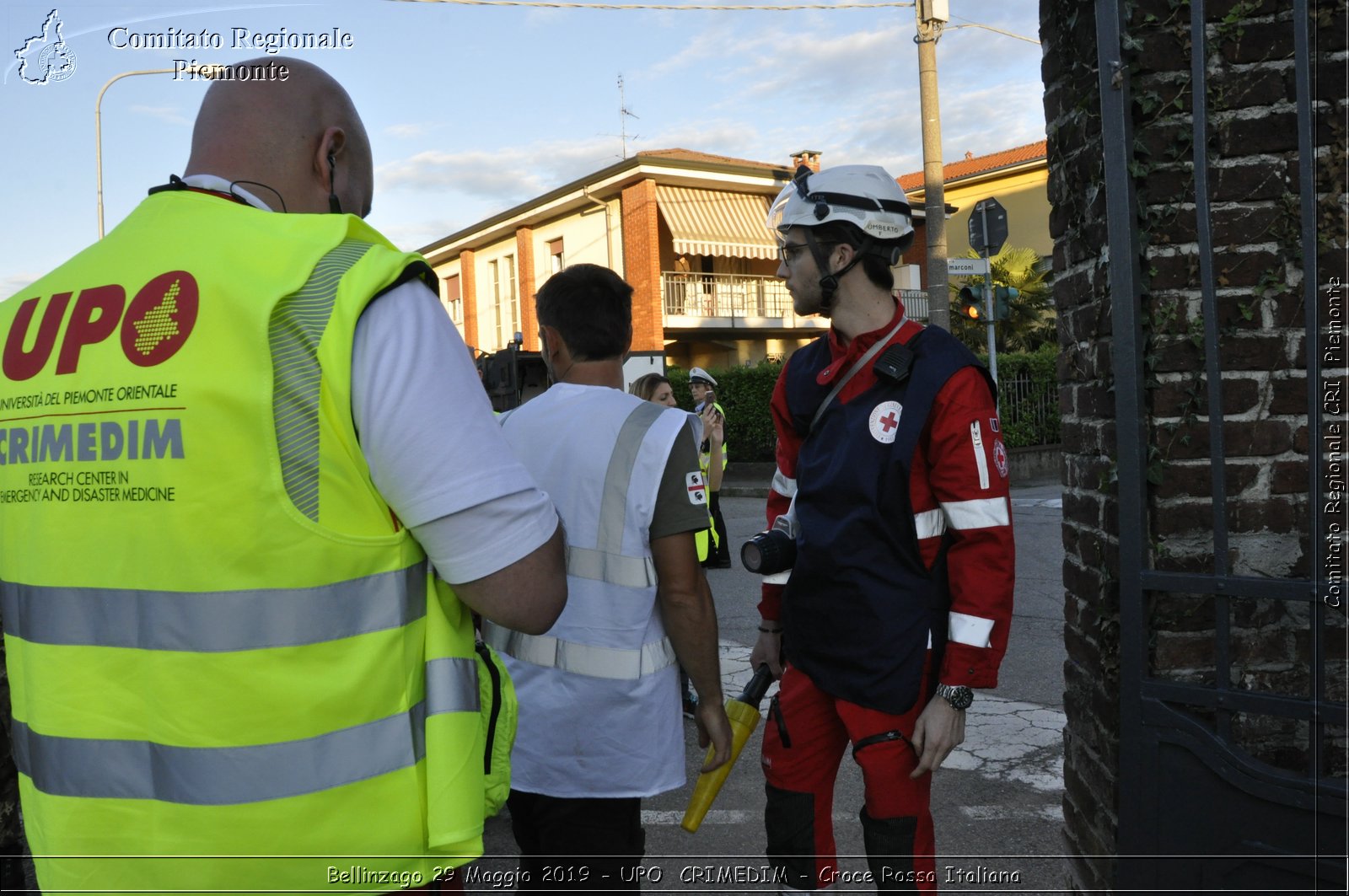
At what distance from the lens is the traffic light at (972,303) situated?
13.6m

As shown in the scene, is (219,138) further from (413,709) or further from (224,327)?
(413,709)

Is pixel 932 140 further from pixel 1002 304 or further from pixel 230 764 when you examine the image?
pixel 230 764

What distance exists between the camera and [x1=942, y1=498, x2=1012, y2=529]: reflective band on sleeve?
2322 mm

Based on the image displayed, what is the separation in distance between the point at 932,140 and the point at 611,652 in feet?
40.1

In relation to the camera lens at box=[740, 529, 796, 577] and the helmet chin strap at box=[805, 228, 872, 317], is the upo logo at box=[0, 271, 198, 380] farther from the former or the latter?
the helmet chin strap at box=[805, 228, 872, 317]

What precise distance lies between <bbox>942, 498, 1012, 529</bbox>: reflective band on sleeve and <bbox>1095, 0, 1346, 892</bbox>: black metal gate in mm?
268

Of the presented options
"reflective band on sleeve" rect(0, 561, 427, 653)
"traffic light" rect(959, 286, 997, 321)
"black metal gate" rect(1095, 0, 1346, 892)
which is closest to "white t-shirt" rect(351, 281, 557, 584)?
"reflective band on sleeve" rect(0, 561, 427, 653)

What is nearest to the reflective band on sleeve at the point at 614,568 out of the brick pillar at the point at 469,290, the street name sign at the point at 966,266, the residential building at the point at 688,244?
the street name sign at the point at 966,266

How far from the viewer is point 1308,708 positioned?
1911mm

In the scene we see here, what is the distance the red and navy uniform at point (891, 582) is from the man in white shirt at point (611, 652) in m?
0.31

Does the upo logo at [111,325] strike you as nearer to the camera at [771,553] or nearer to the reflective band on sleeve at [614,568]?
the reflective band on sleeve at [614,568]

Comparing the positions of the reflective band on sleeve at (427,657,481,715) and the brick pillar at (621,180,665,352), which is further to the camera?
the brick pillar at (621,180,665,352)

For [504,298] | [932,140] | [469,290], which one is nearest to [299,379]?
[932,140]

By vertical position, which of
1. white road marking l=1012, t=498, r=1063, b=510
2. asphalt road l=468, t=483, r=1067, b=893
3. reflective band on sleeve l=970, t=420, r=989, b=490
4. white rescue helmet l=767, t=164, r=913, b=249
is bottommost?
asphalt road l=468, t=483, r=1067, b=893
